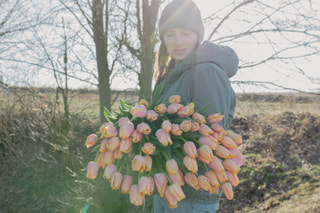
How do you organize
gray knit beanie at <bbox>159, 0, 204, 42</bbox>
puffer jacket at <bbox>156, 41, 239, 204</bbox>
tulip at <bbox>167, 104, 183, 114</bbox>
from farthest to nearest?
gray knit beanie at <bbox>159, 0, 204, 42</bbox> → puffer jacket at <bbox>156, 41, 239, 204</bbox> → tulip at <bbox>167, 104, 183, 114</bbox>

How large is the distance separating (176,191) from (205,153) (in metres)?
0.16

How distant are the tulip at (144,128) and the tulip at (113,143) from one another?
85 mm

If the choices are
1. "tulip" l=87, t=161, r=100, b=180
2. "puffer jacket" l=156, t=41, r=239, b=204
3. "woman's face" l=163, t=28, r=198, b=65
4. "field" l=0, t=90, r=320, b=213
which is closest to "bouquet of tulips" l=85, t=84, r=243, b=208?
"tulip" l=87, t=161, r=100, b=180

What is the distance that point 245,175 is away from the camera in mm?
4227

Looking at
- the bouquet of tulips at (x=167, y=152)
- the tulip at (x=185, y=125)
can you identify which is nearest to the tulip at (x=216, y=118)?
the bouquet of tulips at (x=167, y=152)

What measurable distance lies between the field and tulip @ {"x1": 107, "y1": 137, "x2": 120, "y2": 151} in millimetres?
2120

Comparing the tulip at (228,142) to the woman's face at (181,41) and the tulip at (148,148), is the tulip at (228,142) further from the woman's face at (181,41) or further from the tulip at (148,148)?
the woman's face at (181,41)

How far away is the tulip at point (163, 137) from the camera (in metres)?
0.81

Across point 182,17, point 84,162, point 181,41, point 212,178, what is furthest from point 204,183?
point 84,162

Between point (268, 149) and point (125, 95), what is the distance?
3.05 metres

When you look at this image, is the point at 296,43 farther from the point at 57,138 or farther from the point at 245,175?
the point at 57,138

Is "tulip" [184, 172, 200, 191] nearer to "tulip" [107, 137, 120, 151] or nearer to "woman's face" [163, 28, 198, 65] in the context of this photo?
"tulip" [107, 137, 120, 151]

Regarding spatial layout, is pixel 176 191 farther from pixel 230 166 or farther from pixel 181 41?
pixel 181 41

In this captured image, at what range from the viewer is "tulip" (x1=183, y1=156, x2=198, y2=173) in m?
0.80
